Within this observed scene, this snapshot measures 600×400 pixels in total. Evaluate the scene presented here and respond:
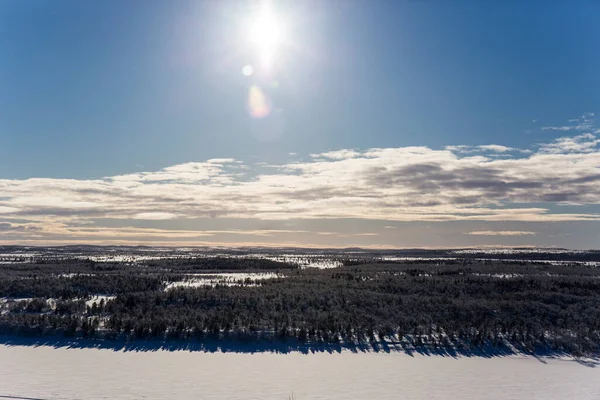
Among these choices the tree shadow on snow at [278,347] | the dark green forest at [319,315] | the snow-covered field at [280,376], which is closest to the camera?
the snow-covered field at [280,376]

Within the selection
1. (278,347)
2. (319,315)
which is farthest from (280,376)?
(319,315)

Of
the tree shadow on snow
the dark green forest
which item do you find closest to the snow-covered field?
the tree shadow on snow

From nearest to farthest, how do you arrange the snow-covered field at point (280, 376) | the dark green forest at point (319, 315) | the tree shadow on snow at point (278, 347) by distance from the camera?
the snow-covered field at point (280, 376), the tree shadow on snow at point (278, 347), the dark green forest at point (319, 315)

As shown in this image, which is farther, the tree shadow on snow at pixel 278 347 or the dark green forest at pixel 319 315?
the dark green forest at pixel 319 315

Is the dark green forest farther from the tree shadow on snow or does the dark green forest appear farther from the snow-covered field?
the snow-covered field

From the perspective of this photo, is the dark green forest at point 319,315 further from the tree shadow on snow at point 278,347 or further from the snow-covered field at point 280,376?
the snow-covered field at point 280,376

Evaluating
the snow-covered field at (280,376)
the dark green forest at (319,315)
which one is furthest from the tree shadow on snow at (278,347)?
the snow-covered field at (280,376)

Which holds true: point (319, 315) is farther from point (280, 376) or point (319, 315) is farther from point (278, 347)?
point (280, 376)

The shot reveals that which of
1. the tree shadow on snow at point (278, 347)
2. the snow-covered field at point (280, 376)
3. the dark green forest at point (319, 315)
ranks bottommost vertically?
the snow-covered field at point (280, 376)
